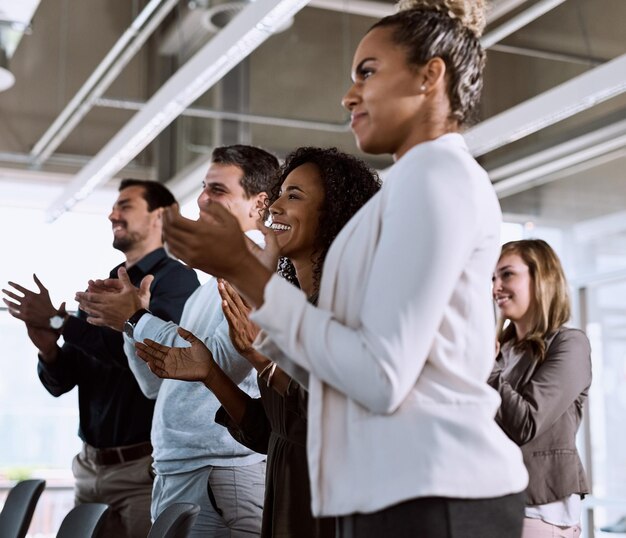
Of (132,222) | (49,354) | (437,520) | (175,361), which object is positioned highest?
(132,222)

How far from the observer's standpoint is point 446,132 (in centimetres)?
123

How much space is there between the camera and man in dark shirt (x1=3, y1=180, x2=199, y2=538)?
3.00 m

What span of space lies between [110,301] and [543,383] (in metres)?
1.11

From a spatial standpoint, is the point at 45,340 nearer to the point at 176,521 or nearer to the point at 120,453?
the point at 120,453

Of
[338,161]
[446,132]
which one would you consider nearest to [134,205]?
[338,161]

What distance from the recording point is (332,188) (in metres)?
1.94

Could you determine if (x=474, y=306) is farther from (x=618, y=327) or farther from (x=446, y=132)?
(x=618, y=327)

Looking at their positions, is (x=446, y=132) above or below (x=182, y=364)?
above

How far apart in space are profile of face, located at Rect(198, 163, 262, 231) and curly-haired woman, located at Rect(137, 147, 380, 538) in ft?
1.61

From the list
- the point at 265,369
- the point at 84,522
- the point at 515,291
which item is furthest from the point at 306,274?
the point at 84,522

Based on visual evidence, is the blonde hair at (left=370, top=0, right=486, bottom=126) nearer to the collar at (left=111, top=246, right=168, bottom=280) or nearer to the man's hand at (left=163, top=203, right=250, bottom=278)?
the man's hand at (left=163, top=203, right=250, bottom=278)

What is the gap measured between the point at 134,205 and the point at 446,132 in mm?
2481

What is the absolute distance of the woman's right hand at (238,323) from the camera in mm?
1838

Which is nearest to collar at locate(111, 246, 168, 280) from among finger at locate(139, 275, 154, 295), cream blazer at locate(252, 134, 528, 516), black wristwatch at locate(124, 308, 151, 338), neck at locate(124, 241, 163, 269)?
neck at locate(124, 241, 163, 269)
